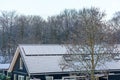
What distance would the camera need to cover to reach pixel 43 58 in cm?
3281

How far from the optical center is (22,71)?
33969 millimetres

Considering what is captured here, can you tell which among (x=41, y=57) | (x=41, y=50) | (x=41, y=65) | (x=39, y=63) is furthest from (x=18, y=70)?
(x=41, y=65)

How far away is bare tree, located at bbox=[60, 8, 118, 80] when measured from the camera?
21969mm

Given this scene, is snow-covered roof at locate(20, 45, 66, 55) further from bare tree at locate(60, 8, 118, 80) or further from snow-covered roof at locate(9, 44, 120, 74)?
bare tree at locate(60, 8, 118, 80)

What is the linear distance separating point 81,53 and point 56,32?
52.6 meters

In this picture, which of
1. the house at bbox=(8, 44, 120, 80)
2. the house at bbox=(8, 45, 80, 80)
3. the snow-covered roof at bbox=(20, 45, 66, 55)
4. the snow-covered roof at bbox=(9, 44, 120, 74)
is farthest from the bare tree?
the snow-covered roof at bbox=(20, 45, 66, 55)

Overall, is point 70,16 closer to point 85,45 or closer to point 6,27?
point 6,27

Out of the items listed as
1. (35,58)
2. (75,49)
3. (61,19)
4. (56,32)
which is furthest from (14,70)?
(61,19)

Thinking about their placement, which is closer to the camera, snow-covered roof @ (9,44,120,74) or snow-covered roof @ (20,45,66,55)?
snow-covered roof @ (9,44,120,74)

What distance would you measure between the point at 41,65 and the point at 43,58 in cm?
151

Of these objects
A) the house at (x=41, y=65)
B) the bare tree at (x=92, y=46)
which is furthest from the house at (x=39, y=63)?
the bare tree at (x=92, y=46)

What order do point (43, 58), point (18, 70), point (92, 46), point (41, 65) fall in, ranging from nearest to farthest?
1. point (92, 46)
2. point (41, 65)
3. point (43, 58)
4. point (18, 70)

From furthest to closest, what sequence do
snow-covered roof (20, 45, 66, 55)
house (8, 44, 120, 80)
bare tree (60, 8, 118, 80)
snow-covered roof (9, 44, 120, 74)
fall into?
snow-covered roof (20, 45, 66, 55) → snow-covered roof (9, 44, 120, 74) → house (8, 44, 120, 80) → bare tree (60, 8, 118, 80)

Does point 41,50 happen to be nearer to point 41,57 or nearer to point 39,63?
point 41,57
